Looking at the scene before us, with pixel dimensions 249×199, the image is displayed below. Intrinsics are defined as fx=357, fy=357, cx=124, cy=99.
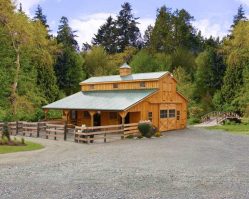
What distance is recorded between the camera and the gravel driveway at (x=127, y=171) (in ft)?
37.9

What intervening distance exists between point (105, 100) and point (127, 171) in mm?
18428

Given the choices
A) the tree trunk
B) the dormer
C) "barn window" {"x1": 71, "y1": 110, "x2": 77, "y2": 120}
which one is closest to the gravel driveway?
"barn window" {"x1": 71, "y1": 110, "x2": 77, "y2": 120}

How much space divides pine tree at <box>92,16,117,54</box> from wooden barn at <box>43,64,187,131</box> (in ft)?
131

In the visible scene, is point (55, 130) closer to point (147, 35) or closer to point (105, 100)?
point (105, 100)

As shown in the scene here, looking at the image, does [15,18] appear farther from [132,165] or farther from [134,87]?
[132,165]

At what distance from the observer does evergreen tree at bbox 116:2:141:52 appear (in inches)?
3063

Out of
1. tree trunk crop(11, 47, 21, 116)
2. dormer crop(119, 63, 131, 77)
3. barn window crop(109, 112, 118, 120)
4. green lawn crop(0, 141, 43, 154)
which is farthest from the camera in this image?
tree trunk crop(11, 47, 21, 116)

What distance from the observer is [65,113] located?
124 ft

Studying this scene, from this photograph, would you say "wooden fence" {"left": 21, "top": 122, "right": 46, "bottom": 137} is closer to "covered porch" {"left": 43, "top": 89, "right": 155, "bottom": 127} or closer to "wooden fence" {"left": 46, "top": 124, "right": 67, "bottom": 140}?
"wooden fence" {"left": 46, "top": 124, "right": 67, "bottom": 140}

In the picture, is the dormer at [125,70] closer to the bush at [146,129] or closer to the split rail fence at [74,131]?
the split rail fence at [74,131]

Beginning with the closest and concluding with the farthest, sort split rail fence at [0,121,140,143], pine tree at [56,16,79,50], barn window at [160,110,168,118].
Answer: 1. split rail fence at [0,121,140,143]
2. barn window at [160,110,168,118]
3. pine tree at [56,16,79,50]

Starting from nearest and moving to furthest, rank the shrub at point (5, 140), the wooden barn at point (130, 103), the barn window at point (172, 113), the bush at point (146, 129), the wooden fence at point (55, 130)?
1. the shrub at point (5, 140)
2. the wooden fence at point (55, 130)
3. the bush at point (146, 129)
4. the wooden barn at point (130, 103)
5. the barn window at point (172, 113)

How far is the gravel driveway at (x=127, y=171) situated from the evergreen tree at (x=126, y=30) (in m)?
56.2

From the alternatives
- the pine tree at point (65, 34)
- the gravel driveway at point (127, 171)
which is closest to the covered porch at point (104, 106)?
the gravel driveway at point (127, 171)
